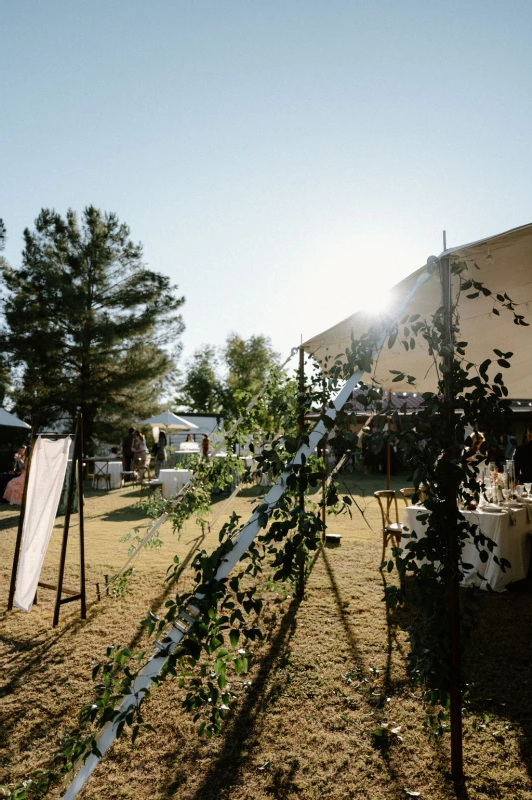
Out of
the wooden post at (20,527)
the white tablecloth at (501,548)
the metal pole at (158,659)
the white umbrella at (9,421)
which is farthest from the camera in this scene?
the white umbrella at (9,421)

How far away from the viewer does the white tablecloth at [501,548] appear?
4.81m

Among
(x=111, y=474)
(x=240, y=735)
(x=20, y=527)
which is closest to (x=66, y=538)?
(x=20, y=527)

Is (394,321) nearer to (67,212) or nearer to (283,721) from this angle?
(283,721)

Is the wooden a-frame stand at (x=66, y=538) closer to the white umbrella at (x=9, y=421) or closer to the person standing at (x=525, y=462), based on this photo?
the person standing at (x=525, y=462)

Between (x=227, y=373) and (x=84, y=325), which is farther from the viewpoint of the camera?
(x=227, y=373)

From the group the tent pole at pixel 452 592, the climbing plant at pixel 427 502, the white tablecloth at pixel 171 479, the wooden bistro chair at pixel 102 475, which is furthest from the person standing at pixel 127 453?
the tent pole at pixel 452 592

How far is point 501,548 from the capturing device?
4.87m

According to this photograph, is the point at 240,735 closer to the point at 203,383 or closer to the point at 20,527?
the point at 20,527

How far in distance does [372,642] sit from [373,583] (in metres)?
1.48

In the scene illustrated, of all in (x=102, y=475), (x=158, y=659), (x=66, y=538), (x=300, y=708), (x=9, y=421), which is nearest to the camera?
(x=158, y=659)

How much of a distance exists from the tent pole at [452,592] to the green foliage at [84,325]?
61.9 ft

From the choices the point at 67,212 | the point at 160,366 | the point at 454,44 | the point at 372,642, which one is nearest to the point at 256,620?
the point at 372,642

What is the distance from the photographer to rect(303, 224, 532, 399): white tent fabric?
252cm

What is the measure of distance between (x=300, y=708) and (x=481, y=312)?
317cm
